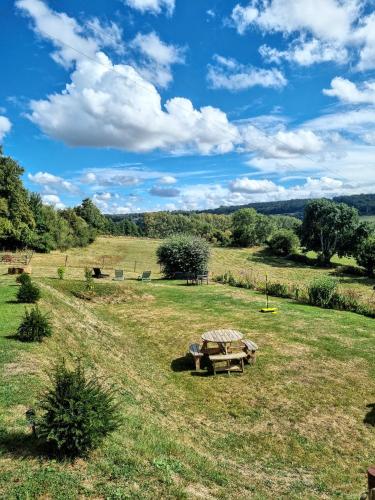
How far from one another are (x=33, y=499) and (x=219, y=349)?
9298 millimetres

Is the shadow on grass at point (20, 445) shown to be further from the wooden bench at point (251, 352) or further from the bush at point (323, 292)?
the bush at point (323, 292)

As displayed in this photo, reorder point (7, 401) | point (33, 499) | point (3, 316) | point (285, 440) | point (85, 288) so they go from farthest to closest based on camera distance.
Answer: point (85, 288)
point (3, 316)
point (285, 440)
point (7, 401)
point (33, 499)

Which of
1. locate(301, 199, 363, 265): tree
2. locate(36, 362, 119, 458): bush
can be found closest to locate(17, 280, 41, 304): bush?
locate(36, 362, 119, 458): bush

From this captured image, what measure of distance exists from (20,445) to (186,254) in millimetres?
28157

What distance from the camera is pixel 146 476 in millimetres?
5941

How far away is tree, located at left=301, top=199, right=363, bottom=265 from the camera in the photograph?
5741 centimetres

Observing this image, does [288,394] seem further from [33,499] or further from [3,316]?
[3,316]

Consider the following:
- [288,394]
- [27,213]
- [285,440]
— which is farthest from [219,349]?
[27,213]

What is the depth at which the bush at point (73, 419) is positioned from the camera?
594 centimetres

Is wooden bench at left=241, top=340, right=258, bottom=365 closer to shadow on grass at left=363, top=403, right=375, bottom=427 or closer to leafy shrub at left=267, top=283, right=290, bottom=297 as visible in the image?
shadow on grass at left=363, top=403, right=375, bottom=427

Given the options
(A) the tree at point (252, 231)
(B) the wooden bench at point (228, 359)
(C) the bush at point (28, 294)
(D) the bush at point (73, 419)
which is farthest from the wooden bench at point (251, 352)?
(A) the tree at point (252, 231)

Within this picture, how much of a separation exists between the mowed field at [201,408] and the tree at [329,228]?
40584 millimetres

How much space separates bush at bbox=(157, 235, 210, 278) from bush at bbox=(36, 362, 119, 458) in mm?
27345

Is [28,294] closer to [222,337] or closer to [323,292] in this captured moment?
[222,337]
